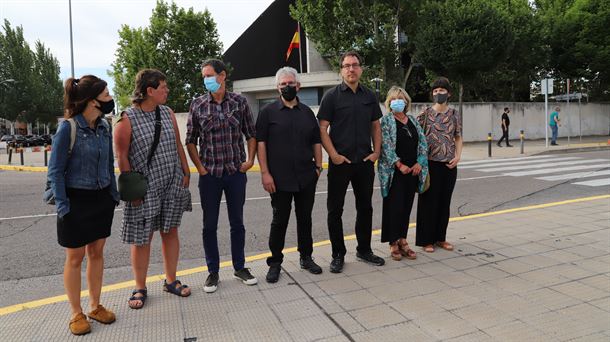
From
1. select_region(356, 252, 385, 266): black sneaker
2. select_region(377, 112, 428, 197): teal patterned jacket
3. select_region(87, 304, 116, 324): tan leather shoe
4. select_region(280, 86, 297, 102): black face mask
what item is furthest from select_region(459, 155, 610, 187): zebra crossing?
select_region(87, 304, 116, 324): tan leather shoe

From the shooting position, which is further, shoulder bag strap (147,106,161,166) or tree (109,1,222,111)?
tree (109,1,222,111)

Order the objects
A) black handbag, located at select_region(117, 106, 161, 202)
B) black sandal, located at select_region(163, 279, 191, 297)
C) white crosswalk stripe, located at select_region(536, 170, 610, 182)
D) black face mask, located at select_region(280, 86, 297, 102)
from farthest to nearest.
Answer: white crosswalk stripe, located at select_region(536, 170, 610, 182) < black face mask, located at select_region(280, 86, 297, 102) < black sandal, located at select_region(163, 279, 191, 297) < black handbag, located at select_region(117, 106, 161, 202)

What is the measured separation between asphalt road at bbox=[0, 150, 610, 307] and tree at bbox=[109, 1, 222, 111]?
18.0 meters

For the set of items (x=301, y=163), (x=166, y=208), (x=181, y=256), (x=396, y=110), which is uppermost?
(x=396, y=110)

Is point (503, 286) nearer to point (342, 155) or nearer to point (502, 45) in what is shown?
point (342, 155)

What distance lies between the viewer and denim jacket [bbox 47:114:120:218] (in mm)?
3018

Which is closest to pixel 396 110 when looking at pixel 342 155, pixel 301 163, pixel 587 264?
pixel 342 155

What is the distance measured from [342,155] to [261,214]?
370cm

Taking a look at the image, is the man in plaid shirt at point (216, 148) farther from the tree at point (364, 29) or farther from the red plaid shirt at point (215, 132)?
the tree at point (364, 29)

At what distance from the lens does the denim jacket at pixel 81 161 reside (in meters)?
3.02

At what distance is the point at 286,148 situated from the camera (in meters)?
4.09

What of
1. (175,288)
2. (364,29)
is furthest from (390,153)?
(364,29)

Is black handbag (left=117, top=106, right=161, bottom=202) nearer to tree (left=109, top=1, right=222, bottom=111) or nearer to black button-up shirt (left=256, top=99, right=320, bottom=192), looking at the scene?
black button-up shirt (left=256, top=99, right=320, bottom=192)

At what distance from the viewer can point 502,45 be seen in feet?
68.7
